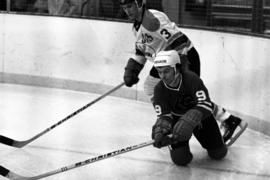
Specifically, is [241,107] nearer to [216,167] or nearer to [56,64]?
[216,167]

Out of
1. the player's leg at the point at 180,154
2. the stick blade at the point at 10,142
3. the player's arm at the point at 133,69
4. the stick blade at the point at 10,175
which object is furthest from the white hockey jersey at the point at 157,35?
the stick blade at the point at 10,175

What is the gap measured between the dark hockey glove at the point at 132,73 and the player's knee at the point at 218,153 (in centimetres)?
71

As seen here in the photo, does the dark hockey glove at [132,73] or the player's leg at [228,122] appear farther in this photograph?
the dark hockey glove at [132,73]

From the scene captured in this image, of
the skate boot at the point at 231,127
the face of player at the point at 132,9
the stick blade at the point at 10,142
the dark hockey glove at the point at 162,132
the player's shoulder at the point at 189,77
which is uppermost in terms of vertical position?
the face of player at the point at 132,9

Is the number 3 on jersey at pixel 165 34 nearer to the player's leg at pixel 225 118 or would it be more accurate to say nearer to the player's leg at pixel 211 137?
the player's leg at pixel 225 118

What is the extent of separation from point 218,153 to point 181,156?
28 cm

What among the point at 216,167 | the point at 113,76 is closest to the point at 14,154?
the point at 216,167

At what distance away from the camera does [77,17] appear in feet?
19.3

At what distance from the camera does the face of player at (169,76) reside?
323 cm

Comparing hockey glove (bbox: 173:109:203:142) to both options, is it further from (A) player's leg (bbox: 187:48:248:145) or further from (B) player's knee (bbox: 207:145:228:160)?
(A) player's leg (bbox: 187:48:248:145)

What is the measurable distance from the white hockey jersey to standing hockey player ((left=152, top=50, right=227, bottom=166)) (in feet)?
1.34

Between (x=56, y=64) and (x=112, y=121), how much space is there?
5.20 ft

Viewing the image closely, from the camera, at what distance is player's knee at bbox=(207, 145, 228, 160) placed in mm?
3590

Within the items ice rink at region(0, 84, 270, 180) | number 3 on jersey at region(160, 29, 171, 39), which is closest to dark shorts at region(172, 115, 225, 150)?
ice rink at region(0, 84, 270, 180)
